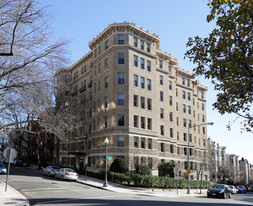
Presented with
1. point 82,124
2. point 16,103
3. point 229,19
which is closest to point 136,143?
point 82,124

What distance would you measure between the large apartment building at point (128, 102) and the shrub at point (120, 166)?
1.29m

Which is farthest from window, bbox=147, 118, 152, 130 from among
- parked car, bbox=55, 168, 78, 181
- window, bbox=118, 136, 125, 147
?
Answer: parked car, bbox=55, 168, 78, 181

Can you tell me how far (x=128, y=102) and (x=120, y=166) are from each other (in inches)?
368

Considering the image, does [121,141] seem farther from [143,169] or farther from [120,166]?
[143,169]

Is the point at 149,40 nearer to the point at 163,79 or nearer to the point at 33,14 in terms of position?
the point at 163,79

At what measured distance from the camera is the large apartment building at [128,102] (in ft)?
132

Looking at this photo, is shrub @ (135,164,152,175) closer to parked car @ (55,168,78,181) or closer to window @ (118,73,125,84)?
parked car @ (55,168,78,181)

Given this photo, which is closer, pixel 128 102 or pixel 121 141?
pixel 121 141

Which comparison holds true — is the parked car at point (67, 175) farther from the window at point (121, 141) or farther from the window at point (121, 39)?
the window at point (121, 39)

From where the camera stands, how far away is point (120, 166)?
35.6 m

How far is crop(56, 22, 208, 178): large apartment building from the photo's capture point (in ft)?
132

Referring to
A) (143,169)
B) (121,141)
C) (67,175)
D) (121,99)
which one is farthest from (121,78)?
(67,175)

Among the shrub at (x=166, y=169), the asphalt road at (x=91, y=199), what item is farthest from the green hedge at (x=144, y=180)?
the asphalt road at (x=91, y=199)

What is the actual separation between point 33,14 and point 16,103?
182 inches
